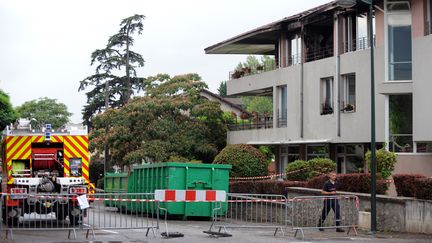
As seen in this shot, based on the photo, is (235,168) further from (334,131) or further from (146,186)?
(146,186)

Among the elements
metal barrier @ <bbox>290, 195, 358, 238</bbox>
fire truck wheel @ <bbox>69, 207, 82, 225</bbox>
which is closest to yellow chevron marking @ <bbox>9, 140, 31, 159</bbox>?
fire truck wheel @ <bbox>69, 207, 82, 225</bbox>

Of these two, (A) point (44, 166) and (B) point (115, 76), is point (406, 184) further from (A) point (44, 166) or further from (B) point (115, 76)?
(B) point (115, 76)

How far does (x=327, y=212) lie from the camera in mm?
21328

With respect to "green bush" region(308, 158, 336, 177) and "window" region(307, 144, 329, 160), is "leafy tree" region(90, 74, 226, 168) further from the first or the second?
"green bush" region(308, 158, 336, 177)

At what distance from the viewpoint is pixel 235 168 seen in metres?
36.8

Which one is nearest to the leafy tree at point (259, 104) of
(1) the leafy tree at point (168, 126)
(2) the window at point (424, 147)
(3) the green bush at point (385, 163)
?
(1) the leafy tree at point (168, 126)

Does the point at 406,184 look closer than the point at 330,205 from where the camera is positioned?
No

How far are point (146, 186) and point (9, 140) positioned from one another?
24.7ft

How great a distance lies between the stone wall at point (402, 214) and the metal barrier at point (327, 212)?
867 millimetres

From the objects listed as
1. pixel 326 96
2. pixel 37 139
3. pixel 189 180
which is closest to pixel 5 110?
pixel 37 139

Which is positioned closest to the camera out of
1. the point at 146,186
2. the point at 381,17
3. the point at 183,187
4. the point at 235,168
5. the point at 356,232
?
the point at 356,232

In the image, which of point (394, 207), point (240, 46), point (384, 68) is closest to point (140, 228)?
point (394, 207)

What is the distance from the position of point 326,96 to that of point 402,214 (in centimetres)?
1490

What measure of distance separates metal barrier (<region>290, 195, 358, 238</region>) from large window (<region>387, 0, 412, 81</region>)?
8.62m
